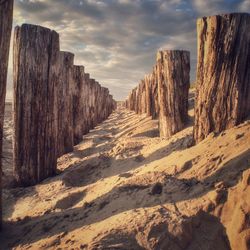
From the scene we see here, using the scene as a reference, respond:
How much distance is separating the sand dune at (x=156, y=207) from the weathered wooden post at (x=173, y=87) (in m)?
1.37

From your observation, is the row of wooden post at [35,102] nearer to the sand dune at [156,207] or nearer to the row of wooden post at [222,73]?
the sand dune at [156,207]

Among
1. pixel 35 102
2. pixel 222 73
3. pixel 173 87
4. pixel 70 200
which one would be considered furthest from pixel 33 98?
pixel 222 73

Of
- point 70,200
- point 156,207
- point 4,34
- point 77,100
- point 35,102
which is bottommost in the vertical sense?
point 70,200

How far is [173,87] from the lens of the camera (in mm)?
6520

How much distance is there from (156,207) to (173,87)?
3.61 metres

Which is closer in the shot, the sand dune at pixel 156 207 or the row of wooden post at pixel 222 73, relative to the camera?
the sand dune at pixel 156 207

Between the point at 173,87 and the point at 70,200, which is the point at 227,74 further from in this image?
the point at 70,200

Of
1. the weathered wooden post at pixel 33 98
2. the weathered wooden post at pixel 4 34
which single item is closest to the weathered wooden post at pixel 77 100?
the weathered wooden post at pixel 33 98

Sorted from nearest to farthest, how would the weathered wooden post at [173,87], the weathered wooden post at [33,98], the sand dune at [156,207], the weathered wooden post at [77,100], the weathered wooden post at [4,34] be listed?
the sand dune at [156,207]
the weathered wooden post at [4,34]
the weathered wooden post at [33,98]
the weathered wooden post at [173,87]
the weathered wooden post at [77,100]

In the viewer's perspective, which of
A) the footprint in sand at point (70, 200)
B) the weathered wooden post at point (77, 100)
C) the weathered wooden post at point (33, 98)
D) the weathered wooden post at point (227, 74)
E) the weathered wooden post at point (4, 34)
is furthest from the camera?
the weathered wooden post at point (77, 100)

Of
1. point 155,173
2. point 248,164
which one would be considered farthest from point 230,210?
point 155,173

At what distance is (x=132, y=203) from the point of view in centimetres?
348

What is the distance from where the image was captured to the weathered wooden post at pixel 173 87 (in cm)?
649

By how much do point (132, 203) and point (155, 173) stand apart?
2.19 feet
